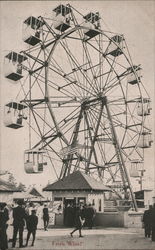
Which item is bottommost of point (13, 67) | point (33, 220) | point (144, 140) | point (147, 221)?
point (147, 221)

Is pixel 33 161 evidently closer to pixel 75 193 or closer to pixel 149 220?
pixel 75 193

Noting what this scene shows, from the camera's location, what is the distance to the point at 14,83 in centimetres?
2122

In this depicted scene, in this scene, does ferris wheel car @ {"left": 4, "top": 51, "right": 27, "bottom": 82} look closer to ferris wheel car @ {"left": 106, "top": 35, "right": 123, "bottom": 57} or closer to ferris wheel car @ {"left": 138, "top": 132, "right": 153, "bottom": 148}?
ferris wheel car @ {"left": 106, "top": 35, "right": 123, "bottom": 57}

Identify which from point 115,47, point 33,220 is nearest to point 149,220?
point 33,220

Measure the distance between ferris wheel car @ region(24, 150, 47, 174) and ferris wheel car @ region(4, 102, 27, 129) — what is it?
1815 mm

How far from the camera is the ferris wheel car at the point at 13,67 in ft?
68.1

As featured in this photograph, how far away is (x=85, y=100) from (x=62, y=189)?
713cm

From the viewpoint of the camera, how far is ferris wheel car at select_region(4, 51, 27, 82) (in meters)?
20.8

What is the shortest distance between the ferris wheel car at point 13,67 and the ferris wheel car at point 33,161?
13.9 feet

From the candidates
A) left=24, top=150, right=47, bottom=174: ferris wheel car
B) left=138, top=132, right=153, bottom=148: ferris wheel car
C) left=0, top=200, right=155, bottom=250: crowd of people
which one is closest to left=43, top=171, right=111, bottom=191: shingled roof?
left=0, top=200, right=155, bottom=250: crowd of people

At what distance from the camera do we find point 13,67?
20.8m

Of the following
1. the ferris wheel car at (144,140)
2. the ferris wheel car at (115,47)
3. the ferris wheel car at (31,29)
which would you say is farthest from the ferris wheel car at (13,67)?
the ferris wheel car at (144,140)

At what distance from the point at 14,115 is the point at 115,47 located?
29.2ft

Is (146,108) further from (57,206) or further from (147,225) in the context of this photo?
(147,225)
